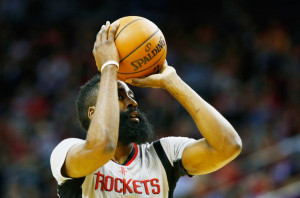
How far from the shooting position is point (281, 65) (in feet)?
30.1

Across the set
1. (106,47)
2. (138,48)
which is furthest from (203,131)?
(106,47)

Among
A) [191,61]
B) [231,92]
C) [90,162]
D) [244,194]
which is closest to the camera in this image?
[90,162]

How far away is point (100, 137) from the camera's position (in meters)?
3.02

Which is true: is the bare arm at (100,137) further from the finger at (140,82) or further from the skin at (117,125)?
the finger at (140,82)

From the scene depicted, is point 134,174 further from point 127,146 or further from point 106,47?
point 106,47

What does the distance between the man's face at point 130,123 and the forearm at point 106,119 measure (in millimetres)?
386

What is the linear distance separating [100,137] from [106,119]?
0.11 metres

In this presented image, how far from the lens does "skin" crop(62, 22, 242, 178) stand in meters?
3.04

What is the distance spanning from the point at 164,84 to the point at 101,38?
19.0 inches

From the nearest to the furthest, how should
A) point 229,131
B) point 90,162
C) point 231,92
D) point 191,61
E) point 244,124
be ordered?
point 90,162
point 229,131
point 244,124
point 231,92
point 191,61

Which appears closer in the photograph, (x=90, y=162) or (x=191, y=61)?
(x=90, y=162)

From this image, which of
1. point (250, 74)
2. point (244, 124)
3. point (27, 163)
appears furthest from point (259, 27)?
point (27, 163)

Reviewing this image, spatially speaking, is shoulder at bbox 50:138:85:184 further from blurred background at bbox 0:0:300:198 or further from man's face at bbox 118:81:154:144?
blurred background at bbox 0:0:300:198

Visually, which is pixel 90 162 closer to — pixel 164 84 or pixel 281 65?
pixel 164 84
